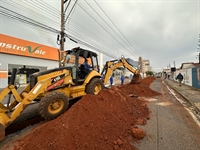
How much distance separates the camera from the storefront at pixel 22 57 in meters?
14.1

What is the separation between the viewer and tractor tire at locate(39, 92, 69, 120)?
12.1ft

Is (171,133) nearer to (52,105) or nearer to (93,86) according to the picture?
(93,86)

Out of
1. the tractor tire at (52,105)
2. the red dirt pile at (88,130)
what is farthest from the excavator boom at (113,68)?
the tractor tire at (52,105)

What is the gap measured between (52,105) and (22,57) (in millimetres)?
15208

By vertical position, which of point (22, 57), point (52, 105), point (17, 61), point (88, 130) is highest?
point (22, 57)

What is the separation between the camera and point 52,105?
12.9 ft

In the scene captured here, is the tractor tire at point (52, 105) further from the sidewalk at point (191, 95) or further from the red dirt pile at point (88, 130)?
the sidewalk at point (191, 95)

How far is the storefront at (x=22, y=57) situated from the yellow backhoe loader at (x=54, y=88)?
12.0 metres

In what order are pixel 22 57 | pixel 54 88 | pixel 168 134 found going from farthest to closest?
1. pixel 22 57
2. pixel 54 88
3. pixel 168 134

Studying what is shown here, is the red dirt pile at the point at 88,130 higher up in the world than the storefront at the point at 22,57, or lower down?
lower down

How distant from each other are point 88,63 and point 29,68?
48.0ft

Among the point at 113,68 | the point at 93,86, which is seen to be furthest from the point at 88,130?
the point at 113,68

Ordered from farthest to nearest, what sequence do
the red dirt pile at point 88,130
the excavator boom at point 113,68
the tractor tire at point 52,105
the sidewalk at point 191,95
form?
the excavator boom at point 113,68
the sidewalk at point 191,95
the tractor tire at point 52,105
the red dirt pile at point 88,130

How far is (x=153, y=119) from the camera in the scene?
4.53 metres
